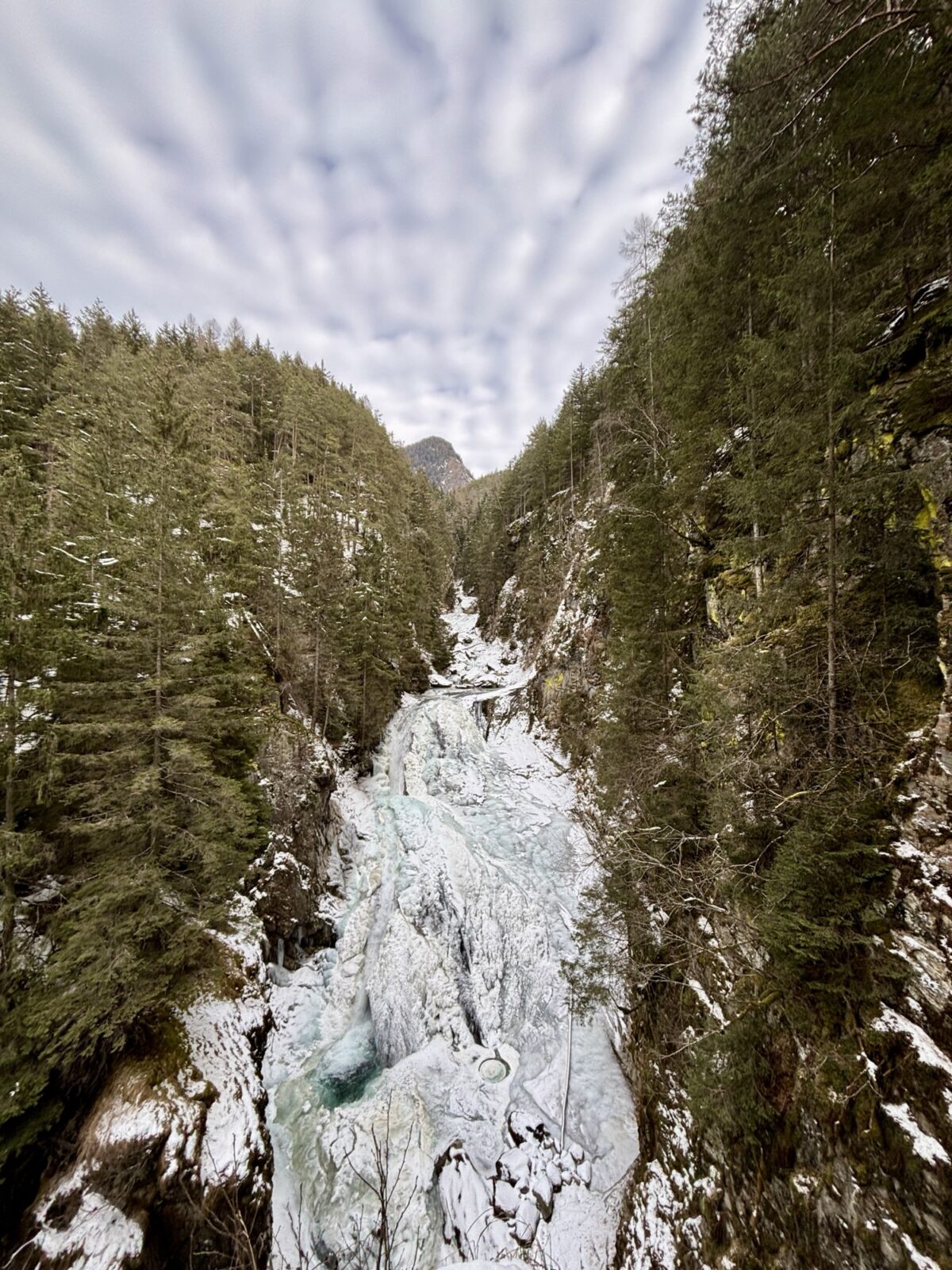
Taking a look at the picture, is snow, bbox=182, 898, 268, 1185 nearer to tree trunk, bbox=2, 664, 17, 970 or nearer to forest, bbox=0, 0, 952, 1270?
forest, bbox=0, 0, 952, 1270

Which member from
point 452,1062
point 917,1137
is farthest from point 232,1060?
point 917,1137

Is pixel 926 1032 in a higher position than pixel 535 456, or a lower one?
lower

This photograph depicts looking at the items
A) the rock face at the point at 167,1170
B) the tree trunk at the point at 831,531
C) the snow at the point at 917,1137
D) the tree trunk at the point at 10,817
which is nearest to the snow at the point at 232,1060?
the rock face at the point at 167,1170

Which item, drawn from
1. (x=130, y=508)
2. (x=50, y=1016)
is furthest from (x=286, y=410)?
(x=50, y=1016)

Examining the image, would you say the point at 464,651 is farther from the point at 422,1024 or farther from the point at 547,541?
the point at 422,1024

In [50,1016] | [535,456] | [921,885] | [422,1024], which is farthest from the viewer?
[535,456]

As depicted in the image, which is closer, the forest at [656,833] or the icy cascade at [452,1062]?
the forest at [656,833]

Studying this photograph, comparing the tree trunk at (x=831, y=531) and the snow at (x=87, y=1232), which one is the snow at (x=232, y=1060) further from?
the tree trunk at (x=831, y=531)

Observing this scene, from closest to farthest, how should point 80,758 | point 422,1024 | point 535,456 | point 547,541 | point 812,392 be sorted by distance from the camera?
point 812,392
point 80,758
point 422,1024
point 547,541
point 535,456
